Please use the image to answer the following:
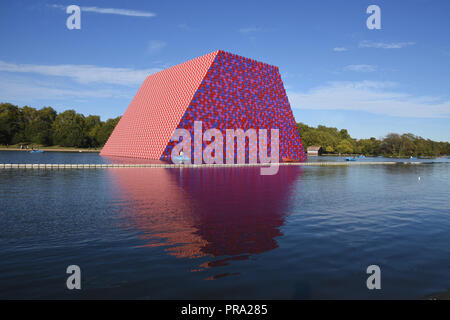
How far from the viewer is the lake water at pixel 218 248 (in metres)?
5.57

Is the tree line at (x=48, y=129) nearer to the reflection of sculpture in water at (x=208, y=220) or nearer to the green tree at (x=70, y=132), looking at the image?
the green tree at (x=70, y=132)

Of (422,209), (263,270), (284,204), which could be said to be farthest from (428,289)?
(422,209)

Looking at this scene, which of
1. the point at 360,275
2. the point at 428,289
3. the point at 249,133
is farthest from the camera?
the point at 249,133

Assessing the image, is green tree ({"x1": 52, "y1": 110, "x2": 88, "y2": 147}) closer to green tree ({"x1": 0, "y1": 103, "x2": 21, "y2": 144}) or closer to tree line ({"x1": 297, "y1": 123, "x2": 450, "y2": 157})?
green tree ({"x1": 0, "y1": 103, "x2": 21, "y2": 144})

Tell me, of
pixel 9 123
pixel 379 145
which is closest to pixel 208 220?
pixel 9 123

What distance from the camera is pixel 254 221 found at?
10828 millimetres

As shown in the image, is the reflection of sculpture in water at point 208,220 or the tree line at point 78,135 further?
the tree line at point 78,135

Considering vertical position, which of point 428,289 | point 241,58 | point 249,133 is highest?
point 241,58

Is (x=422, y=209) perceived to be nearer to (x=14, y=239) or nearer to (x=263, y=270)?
(x=263, y=270)

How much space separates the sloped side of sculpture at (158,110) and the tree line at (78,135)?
4444 centimetres

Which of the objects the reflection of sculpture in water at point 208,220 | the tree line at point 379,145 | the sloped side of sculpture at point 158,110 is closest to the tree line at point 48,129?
the sloped side of sculpture at point 158,110

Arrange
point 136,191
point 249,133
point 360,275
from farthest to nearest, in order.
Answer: point 249,133 → point 136,191 → point 360,275

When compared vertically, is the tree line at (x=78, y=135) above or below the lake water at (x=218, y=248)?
above

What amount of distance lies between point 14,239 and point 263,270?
6.26 meters
